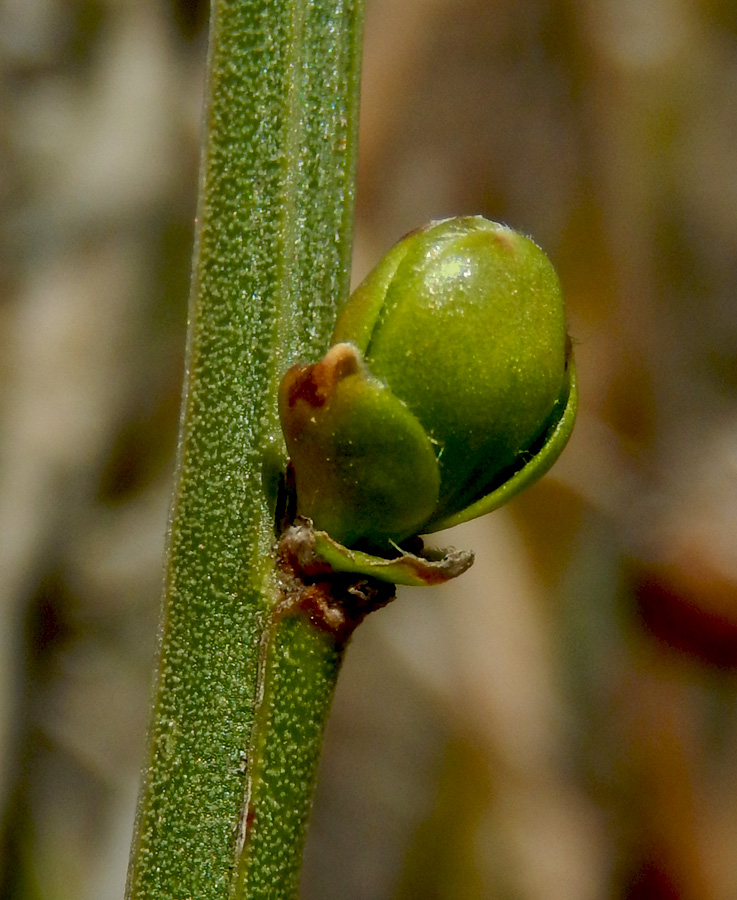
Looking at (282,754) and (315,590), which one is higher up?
(315,590)

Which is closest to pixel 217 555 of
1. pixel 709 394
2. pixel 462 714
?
pixel 462 714

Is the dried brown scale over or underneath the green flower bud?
underneath

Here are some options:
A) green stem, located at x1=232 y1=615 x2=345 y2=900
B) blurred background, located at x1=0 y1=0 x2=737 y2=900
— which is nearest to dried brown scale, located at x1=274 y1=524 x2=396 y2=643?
green stem, located at x1=232 y1=615 x2=345 y2=900

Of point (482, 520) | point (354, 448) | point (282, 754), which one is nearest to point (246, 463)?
point (354, 448)

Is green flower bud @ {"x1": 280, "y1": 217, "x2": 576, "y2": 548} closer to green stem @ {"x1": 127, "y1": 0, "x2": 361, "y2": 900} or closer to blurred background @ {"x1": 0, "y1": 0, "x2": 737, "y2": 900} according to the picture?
green stem @ {"x1": 127, "y1": 0, "x2": 361, "y2": 900}

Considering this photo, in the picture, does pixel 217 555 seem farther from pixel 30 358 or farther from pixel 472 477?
pixel 30 358

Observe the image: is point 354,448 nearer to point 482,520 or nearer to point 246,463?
point 246,463
